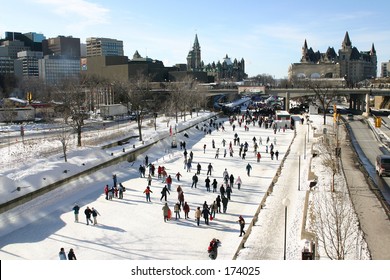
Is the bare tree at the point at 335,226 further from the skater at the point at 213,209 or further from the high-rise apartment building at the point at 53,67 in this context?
the high-rise apartment building at the point at 53,67

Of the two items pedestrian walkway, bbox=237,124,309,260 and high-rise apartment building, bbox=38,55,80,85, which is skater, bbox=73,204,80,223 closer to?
pedestrian walkway, bbox=237,124,309,260

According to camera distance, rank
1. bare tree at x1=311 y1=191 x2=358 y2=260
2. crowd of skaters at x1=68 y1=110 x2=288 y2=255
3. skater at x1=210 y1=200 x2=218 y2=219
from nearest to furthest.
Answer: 1. bare tree at x1=311 y1=191 x2=358 y2=260
2. crowd of skaters at x1=68 y1=110 x2=288 y2=255
3. skater at x1=210 y1=200 x2=218 y2=219

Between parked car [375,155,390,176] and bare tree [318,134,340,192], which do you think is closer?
bare tree [318,134,340,192]

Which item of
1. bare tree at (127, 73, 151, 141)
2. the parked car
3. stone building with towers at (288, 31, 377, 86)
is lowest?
the parked car

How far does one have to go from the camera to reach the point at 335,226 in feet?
46.6

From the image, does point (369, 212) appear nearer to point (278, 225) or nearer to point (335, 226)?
point (335, 226)

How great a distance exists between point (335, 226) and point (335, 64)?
158944 millimetres

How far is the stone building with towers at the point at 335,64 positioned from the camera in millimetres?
163750

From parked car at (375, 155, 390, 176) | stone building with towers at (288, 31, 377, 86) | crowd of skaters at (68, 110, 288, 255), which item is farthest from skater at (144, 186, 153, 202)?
stone building with towers at (288, 31, 377, 86)

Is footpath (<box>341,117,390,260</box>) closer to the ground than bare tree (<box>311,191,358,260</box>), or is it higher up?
closer to the ground

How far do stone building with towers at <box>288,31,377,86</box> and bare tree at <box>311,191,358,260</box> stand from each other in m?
147

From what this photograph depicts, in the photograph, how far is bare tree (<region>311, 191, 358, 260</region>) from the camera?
11494 mm

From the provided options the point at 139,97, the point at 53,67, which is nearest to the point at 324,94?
the point at 139,97

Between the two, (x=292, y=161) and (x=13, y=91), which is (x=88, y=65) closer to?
(x=13, y=91)
